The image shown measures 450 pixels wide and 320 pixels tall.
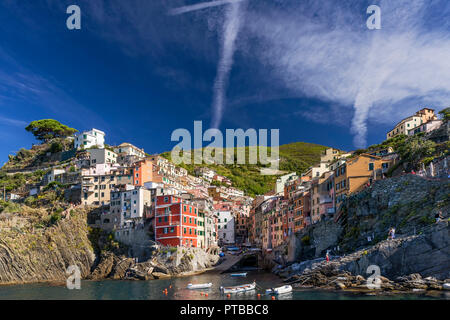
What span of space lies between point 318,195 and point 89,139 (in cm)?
8292

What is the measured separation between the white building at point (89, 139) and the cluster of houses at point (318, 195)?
57.7 meters

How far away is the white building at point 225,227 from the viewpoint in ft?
358

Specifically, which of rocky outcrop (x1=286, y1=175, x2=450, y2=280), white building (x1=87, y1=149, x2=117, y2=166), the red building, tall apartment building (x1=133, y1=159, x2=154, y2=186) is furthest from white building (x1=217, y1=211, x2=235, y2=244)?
rocky outcrop (x1=286, y1=175, x2=450, y2=280)

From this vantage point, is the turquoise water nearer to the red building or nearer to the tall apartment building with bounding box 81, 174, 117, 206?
the red building

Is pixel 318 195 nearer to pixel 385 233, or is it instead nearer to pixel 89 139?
pixel 385 233

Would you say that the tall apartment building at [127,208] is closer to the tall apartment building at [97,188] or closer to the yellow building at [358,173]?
the tall apartment building at [97,188]

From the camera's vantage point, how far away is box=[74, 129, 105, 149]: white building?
11984 centimetres

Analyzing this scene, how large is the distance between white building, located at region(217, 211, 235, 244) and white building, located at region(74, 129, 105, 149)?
151ft

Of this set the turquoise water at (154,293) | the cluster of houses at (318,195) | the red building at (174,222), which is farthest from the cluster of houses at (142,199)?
the turquoise water at (154,293)

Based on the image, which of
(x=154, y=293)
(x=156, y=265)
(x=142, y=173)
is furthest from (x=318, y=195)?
(x=142, y=173)

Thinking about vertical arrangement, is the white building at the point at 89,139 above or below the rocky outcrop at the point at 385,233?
above

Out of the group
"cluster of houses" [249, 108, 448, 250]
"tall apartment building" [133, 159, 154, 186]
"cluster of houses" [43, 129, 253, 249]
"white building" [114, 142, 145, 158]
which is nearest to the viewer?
"cluster of houses" [249, 108, 448, 250]
